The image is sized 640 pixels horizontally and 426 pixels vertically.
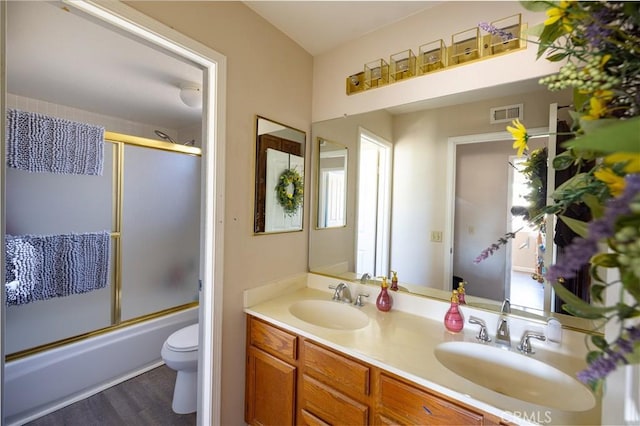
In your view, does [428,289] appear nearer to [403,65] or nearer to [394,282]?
[394,282]

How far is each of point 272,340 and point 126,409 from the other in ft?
4.44

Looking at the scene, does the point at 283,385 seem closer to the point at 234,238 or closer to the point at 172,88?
the point at 234,238

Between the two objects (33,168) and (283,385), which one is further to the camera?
(33,168)

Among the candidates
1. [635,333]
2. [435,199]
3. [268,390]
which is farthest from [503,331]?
[268,390]

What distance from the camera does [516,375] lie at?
3.41ft

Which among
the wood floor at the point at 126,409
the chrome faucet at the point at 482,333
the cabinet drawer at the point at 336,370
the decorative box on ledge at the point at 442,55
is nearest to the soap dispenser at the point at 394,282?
the chrome faucet at the point at 482,333

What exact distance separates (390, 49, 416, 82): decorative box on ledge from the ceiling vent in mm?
477

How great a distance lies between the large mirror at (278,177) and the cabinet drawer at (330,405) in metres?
0.87

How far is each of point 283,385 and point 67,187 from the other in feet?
7.40

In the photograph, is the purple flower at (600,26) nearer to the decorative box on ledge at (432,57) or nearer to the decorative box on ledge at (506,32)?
the decorative box on ledge at (506,32)

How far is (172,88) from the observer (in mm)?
2359

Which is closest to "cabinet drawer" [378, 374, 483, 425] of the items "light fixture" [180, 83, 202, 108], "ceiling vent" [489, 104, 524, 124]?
"ceiling vent" [489, 104, 524, 124]

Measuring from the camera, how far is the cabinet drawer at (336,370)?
1.07m

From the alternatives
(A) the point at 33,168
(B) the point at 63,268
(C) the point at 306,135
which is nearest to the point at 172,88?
(A) the point at 33,168
